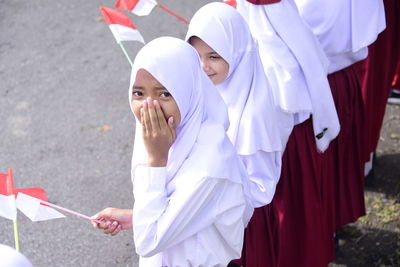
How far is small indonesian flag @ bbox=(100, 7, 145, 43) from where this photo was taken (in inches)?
108

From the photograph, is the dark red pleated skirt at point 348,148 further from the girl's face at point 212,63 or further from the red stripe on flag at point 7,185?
the red stripe on flag at point 7,185

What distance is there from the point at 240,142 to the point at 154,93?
22.4 inches

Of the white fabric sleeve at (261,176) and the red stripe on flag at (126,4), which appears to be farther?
the red stripe on flag at (126,4)

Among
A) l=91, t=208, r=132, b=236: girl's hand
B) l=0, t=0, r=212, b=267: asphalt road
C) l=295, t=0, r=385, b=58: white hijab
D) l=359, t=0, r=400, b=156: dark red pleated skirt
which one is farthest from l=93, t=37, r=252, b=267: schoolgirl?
l=359, t=0, r=400, b=156: dark red pleated skirt

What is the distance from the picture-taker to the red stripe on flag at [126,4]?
9.62 ft

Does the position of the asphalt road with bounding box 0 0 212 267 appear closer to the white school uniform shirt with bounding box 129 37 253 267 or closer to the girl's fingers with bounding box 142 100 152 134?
the white school uniform shirt with bounding box 129 37 253 267

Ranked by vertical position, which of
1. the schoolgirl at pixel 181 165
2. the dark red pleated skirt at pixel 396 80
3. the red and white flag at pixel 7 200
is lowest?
the dark red pleated skirt at pixel 396 80

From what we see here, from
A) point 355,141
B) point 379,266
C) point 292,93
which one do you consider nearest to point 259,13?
point 292,93

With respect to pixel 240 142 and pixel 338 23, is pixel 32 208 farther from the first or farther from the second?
pixel 338 23

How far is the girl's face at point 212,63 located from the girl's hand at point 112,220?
2.18 feet

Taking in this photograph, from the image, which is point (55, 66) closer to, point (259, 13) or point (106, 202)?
point (106, 202)

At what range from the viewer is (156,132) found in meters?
1.98

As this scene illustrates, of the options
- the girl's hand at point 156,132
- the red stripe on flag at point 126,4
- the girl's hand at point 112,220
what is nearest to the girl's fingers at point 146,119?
the girl's hand at point 156,132

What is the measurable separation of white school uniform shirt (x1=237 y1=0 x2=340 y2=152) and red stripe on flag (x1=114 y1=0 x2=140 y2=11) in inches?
23.5
